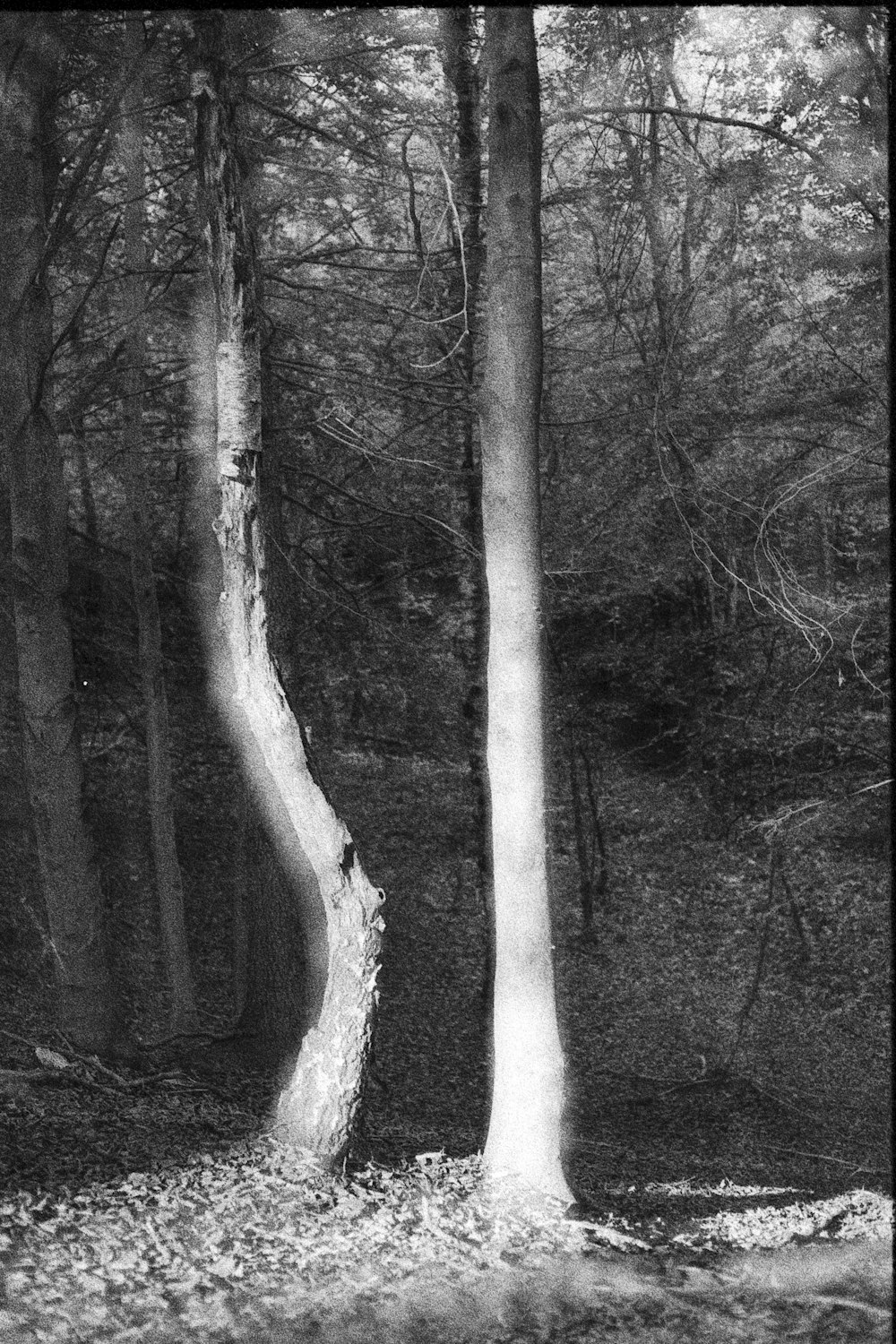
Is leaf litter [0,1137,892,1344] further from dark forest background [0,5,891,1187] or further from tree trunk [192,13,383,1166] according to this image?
dark forest background [0,5,891,1187]

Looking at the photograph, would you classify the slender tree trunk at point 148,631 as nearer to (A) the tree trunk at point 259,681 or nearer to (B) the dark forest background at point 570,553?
(B) the dark forest background at point 570,553

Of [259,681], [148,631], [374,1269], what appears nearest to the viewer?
[374,1269]

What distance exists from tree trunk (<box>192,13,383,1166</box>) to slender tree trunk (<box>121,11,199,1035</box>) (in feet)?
12.9

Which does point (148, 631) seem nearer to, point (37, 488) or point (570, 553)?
point (37, 488)

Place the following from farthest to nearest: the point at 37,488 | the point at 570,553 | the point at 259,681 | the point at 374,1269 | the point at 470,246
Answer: the point at 570,553
the point at 470,246
the point at 37,488
the point at 259,681
the point at 374,1269

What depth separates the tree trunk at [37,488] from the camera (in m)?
8.95

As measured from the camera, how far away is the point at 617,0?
7938 millimetres

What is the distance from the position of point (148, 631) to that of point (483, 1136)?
5845 mm

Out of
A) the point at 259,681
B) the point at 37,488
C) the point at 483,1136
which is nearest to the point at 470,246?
the point at 37,488

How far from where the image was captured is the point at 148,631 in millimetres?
11156

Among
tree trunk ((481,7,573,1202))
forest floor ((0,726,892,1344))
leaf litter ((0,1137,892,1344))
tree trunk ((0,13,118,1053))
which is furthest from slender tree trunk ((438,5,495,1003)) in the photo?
leaf litter ((0,1137,892,1344))

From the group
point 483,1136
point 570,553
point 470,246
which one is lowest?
point 483,1136

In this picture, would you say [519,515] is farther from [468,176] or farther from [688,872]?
[688,872]

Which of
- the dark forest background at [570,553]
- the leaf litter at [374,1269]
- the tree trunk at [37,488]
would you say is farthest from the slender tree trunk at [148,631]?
the leaf litter at [374,1269]
